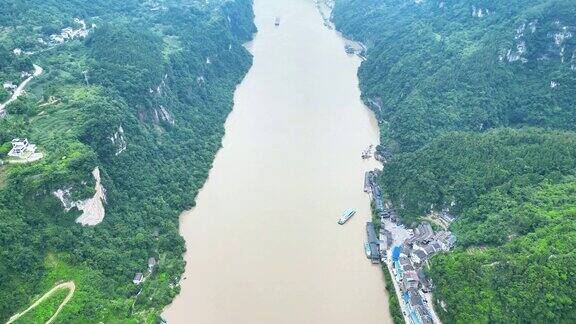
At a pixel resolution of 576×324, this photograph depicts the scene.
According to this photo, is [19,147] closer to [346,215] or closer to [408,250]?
[346,215]

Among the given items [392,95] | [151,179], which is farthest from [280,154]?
[392,95]

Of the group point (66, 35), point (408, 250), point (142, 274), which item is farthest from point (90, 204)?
point (66, 35)

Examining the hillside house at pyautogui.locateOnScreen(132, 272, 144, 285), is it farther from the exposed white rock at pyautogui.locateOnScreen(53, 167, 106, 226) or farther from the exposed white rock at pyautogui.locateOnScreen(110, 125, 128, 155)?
the exposed white rock at pyautogui.locateOnScreen(110, 125, 128, 155)

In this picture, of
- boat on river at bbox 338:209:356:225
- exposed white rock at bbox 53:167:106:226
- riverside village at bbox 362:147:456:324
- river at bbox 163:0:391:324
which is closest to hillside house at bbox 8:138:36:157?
exposed white rock at bbox 53:167:106:226

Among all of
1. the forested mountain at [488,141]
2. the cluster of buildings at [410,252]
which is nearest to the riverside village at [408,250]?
the cluster of buildings at [410,252]

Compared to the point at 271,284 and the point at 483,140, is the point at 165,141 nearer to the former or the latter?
the point at 271,284

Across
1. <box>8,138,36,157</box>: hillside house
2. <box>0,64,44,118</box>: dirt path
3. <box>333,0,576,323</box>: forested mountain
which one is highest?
<box>333,0,576,323</box>: forested mountain
